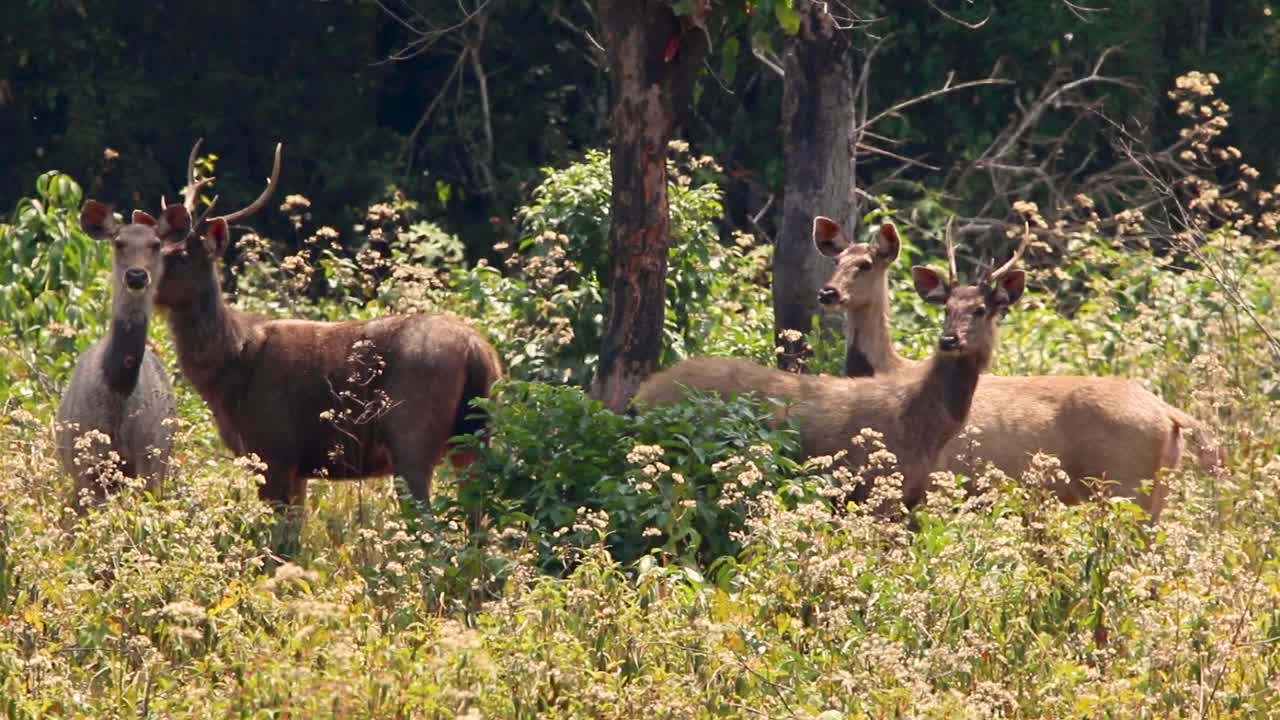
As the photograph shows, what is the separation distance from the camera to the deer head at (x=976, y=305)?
9.34 meters

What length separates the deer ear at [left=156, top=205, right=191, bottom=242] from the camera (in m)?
9.26

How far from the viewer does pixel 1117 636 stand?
19.8 feet

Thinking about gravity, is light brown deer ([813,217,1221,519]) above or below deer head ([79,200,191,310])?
below

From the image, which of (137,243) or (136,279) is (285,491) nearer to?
(136,279)

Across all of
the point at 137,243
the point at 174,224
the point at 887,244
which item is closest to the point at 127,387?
the point at 137,243

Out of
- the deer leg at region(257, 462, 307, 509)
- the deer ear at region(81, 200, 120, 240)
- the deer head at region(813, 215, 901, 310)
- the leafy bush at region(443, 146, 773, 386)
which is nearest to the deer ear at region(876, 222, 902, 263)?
the deer head at region(813, 215, 901, 310)

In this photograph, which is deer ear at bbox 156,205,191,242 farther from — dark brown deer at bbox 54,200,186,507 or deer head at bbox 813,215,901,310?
deer head at bbox 813,215,901,310

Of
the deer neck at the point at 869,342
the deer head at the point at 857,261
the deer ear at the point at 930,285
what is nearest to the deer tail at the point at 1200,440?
the deer ear at the point at 930,285

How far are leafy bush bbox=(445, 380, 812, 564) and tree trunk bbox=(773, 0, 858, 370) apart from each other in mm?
3279

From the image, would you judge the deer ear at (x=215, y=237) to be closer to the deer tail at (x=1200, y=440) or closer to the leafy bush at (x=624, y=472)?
the leafy bush at (x=624, y=472)

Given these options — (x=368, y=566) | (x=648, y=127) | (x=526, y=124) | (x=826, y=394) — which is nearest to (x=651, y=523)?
(x=368, y=566)

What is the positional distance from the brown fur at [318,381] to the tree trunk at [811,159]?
274 centimetres

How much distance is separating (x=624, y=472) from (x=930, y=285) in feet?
9.31

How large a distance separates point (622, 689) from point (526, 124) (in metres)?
12.8
